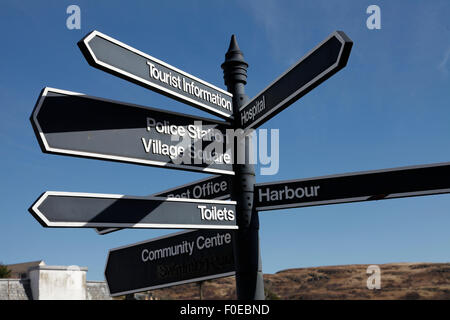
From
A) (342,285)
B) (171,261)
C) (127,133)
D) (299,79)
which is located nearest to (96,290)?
(171,261)

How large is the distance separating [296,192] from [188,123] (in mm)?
1077

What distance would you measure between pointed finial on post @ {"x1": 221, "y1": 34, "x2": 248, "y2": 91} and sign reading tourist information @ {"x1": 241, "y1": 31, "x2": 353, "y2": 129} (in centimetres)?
39

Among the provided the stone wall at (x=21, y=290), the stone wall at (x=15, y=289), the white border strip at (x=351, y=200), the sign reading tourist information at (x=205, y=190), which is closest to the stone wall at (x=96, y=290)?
the stone wall at (x=21, y=290)

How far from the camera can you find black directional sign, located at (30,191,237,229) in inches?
132

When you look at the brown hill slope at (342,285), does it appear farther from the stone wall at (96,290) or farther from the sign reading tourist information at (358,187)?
the sign reading tourist information at (358,187)

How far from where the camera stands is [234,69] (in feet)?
16.2

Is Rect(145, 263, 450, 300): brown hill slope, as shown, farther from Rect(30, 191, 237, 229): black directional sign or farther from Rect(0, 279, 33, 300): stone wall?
Rect(30, 191, 237, 229): black directional sign

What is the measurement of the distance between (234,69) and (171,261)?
1909 millimetres

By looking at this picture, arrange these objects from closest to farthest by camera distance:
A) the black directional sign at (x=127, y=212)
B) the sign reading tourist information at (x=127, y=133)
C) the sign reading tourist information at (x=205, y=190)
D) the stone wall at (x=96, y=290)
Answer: the black directional sign at (x=127, y=212), the sign reading tourist information at (x=127, y=133), the sign reading tourist information at (x=205, y=190), the stone wall at (x=96, y=290)

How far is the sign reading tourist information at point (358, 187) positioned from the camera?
4027mm

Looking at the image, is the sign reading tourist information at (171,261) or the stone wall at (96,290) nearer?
the sign reading tourist information at (171,261)

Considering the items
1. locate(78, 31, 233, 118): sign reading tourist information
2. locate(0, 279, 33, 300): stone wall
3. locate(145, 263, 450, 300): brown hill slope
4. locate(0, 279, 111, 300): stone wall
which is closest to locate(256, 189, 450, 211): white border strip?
locate(78, 31, 233, 118): sign reading tourist information

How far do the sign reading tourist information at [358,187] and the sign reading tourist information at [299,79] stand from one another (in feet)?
2.04
